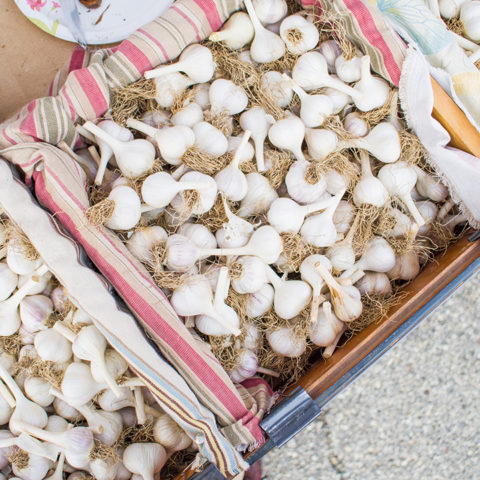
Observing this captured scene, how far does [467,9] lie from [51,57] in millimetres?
1100

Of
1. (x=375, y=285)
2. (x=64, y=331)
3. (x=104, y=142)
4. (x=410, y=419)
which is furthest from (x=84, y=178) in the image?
(x=410, y=419)

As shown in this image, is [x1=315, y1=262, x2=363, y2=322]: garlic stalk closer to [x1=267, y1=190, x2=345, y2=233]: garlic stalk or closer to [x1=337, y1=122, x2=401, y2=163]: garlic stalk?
[x1=267, y1=190, x2=345, y2=233]: garlic stalk

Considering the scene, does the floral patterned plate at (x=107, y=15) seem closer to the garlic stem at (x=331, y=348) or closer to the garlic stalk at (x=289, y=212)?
the garlic stalk at (x=289, y=212)

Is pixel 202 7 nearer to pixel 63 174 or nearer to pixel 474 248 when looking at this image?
pixel 63 174

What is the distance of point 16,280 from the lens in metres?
0.94

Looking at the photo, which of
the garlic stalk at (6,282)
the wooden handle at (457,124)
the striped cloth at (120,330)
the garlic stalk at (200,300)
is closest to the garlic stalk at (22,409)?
the garlic stalk at (6,282)

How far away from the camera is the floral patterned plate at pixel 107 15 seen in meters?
1.28

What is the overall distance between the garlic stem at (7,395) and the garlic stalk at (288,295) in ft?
1.80

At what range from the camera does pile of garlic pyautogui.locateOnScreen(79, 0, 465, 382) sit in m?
0.91

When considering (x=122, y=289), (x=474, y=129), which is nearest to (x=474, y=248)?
(x=474, y=129)

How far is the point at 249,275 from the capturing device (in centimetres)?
93

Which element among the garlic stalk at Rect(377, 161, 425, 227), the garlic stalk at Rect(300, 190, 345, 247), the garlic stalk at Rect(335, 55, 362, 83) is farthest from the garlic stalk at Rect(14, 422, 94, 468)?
the garlic stalk at Rect(335, 55, 362, 83)

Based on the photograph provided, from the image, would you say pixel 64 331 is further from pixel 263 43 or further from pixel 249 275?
pixel 263 43

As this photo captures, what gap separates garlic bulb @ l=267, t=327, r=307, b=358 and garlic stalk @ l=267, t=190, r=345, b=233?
21 centimetres
